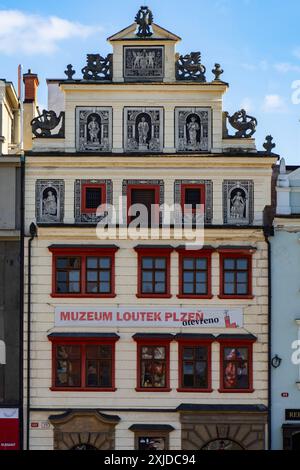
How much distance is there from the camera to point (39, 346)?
35.6 meters

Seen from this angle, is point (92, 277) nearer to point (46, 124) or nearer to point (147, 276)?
point (147, 276)

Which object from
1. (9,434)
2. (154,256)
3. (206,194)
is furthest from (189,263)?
(9,434)

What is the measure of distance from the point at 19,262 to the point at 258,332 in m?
8.06

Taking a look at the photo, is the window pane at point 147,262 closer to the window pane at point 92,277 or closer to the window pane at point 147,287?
the window pane at point 147,287

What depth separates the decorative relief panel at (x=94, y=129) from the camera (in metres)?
36.3

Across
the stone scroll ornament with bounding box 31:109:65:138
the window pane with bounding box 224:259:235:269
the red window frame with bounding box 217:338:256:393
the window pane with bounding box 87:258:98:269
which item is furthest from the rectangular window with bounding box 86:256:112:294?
the stone scroll ornament with bounding box 31:109:65:138

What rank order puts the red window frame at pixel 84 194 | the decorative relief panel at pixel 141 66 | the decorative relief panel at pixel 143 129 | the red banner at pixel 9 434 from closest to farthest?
→ the red banner at pixel 9 434, the red window frame at pixel 84 194, the decorative relief panel at pixel 143 129, the decorative relief panel at pixel 141 66

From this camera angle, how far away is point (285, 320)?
117 feet

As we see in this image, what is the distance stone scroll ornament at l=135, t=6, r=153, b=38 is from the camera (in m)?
36.4

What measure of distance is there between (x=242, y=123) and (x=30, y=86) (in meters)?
11.6

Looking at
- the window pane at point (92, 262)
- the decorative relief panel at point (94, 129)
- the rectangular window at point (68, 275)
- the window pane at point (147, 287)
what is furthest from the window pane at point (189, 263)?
the decorative relief panel at point (94, 129)

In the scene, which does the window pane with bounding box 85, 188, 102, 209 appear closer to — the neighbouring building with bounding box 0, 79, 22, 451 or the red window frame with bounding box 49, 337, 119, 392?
the neighbouring building with bounding box 0, 79, 22, 451

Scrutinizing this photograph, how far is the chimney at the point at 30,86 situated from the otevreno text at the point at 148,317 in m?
11.6
